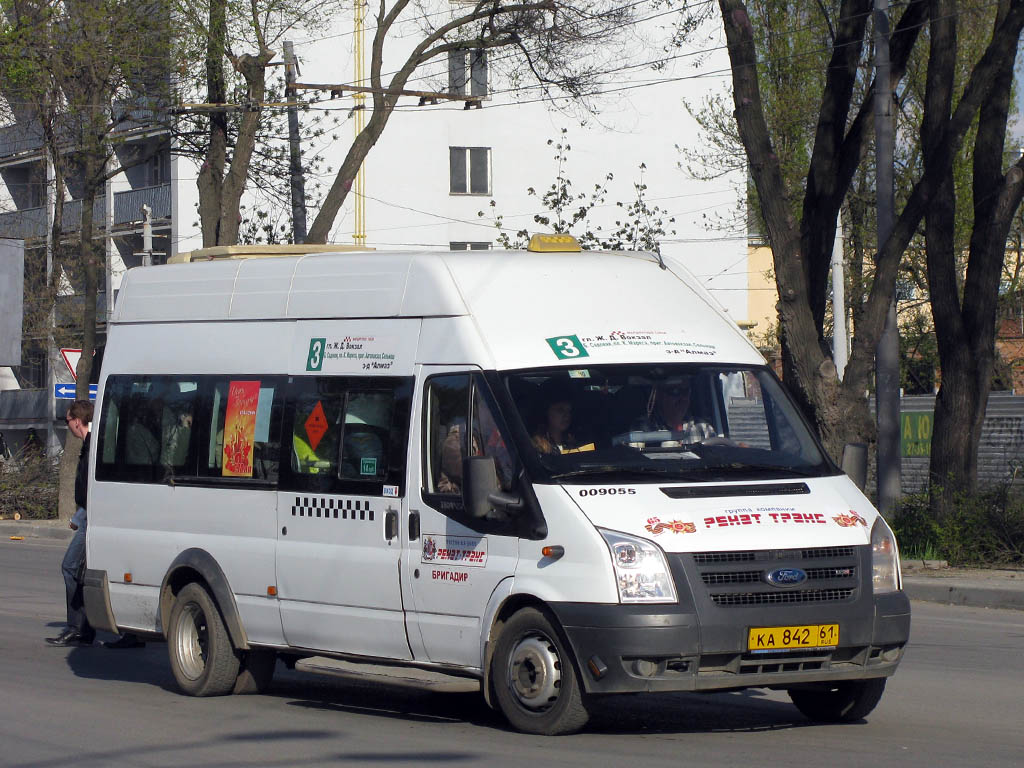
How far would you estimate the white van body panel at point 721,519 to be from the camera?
731 centimetres

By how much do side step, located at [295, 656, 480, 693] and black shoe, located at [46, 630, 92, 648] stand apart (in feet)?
11.0

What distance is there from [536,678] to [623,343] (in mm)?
1850

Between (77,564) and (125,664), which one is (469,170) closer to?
(77,564)

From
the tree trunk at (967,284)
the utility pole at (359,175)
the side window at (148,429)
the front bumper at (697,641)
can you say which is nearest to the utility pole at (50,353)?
the utility pole at (359,175)

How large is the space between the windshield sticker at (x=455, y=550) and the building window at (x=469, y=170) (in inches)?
1684

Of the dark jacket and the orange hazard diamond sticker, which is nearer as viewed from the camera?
the orange hazard diamond sticker

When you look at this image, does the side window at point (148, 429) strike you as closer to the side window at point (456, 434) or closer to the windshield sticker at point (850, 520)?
the side window at point (456, 434)

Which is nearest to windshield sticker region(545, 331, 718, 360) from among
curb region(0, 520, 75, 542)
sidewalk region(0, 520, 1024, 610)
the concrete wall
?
sidewalk region(0, 520, 1024, 610)

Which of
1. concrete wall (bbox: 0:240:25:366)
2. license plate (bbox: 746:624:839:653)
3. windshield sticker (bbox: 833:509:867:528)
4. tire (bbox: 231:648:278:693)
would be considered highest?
concrete wall (bbox: 0:240:25:366)

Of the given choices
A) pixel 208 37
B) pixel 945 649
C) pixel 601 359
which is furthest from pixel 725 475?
pixel 208 37

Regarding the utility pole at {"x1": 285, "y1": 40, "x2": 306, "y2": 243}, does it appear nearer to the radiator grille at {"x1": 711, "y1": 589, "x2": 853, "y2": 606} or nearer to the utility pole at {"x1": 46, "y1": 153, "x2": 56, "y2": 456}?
the utility pole at {"x1": 46, "y1": 153, "x2": 56, "y2": 456}

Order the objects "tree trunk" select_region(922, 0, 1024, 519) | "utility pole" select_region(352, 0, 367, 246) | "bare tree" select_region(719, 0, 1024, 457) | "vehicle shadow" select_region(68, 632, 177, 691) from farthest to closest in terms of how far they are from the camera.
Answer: "utility pole" select_region(352, 0, 367, 246) → "tree trunk" select_region(922, 0, 1024, 519) → "bare tree" select_region(719, 0, 1024, 457) → "vehicle shadow" select_region(68, 632, 177, 691)

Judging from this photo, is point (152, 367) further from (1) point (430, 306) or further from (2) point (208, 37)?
(2) point (208, 37)

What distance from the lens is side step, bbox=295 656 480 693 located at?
8531 mm
